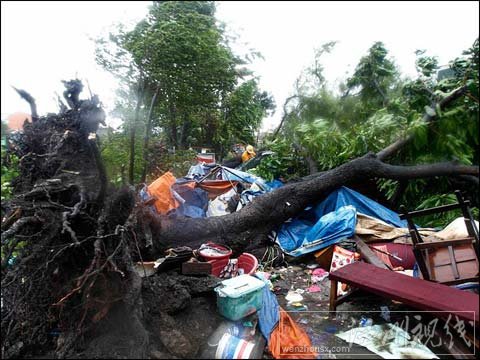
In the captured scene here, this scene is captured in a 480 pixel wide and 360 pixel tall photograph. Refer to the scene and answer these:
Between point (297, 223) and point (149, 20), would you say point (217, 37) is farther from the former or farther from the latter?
point (297, 223)

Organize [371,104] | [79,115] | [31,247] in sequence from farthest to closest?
1. [371,104]
2. [79,115]
3. [31,247]

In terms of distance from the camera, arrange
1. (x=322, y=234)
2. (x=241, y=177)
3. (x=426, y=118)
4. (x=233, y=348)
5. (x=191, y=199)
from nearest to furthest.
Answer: (x=233, y=348), (x=426, y=118), (x=322, y=234), (x=191, y=199), (x=241, y=177)

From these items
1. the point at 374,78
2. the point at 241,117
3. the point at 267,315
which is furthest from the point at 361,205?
the point at 241,117

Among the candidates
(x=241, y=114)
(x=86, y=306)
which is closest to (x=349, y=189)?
(x=86, y=306)

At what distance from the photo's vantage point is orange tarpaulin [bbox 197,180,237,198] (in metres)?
7.00

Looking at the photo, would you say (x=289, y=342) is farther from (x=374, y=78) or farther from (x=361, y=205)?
(x=374, y=78)

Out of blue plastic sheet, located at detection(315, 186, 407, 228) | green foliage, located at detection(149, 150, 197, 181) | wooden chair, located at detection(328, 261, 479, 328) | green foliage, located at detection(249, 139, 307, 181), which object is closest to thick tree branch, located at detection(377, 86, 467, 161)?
blue plastic sheet, located at detection(315, 186, 407, 228)

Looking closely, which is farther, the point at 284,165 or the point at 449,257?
the point at 284,165

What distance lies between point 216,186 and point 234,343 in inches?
190

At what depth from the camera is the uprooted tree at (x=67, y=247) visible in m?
2.42

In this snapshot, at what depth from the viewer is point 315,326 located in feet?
10.6

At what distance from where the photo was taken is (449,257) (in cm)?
312

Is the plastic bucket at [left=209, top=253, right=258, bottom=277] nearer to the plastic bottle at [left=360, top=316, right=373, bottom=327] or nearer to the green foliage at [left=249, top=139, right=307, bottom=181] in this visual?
the plastic bottle at [left=360, top=316, right=373, bottom=327]

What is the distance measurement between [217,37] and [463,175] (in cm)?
578
